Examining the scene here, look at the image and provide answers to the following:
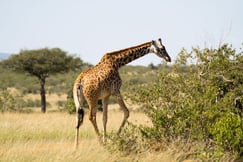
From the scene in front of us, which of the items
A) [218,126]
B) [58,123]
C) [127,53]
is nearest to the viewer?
[218,126]

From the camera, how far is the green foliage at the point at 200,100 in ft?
27.0

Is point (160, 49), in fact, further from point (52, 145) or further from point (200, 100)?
point (52, 145)

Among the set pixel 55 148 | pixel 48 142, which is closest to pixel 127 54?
pixel 48 142

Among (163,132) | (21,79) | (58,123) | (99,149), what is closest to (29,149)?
(99,149)

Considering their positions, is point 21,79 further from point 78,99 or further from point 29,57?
point 78,99

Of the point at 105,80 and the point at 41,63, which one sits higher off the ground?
the point at 41,63

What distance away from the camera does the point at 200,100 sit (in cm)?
872

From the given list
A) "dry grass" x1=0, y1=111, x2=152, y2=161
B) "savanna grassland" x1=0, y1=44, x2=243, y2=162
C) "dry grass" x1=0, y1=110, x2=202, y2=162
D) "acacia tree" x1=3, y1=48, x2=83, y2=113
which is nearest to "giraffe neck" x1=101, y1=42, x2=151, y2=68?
"savanna grassland" x1=0, y1=44, x2=243, y2=162

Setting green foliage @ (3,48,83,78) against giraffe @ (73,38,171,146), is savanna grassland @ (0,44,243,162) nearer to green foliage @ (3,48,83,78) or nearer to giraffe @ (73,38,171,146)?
giraffe @ (73,38,171,146)

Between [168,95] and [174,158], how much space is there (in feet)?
4.55

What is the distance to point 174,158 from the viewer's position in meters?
8.23

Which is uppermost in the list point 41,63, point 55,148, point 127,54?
point 41,63

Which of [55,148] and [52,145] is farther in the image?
[52,145]

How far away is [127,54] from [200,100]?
264cm
